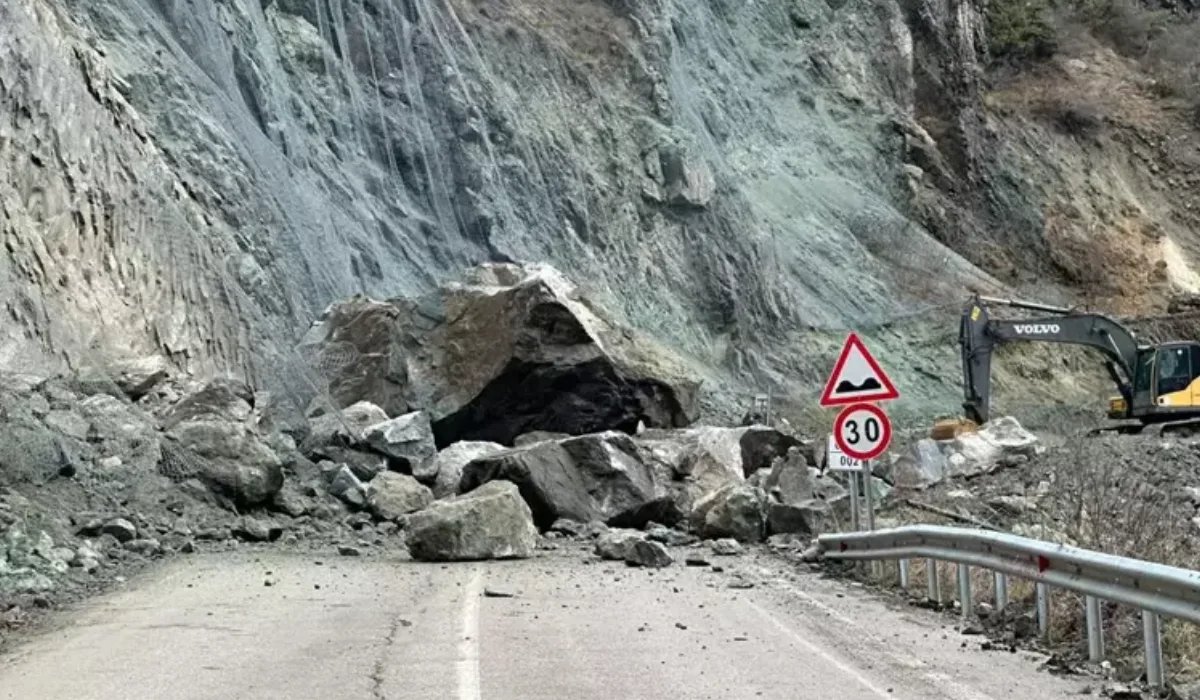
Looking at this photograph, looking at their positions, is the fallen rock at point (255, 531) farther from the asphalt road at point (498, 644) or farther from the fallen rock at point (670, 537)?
the fallen rock at point (670, 537)

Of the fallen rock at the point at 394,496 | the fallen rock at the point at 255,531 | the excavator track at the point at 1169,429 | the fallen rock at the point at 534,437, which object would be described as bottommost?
the fallen rock at the point at 255,531

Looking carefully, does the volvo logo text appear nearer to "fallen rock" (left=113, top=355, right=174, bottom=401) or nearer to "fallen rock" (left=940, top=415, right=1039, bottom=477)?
"fallen rock" (left=940, top=415, right=1039, bottom=477)

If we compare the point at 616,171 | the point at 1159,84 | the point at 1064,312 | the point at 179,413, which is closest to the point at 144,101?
the point at 179,413

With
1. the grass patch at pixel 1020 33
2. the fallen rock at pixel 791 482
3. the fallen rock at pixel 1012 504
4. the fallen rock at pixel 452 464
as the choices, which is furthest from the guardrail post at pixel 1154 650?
the grass patch at pixel 1020 33

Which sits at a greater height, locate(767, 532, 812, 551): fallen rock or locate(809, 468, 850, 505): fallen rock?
locate(809, 468, 850, 505): fallen rock

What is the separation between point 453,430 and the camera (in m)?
26.9

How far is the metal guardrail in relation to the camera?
291 inches

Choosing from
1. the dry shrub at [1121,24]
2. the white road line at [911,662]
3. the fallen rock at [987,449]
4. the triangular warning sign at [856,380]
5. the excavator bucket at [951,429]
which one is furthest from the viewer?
the dry shrub at [1121,24]

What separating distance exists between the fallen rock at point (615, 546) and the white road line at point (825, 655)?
421 cm

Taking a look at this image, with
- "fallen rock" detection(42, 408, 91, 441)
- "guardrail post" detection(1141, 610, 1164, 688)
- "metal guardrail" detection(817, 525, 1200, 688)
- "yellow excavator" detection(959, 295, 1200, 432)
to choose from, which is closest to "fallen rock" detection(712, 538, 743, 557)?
"metal guardrail" detection(817, 525, 1200, 688)

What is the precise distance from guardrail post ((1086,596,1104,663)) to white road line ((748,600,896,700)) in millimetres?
1481

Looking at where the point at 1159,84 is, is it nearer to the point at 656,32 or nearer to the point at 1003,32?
the point at 1003,32

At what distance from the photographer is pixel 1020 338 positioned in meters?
30.0

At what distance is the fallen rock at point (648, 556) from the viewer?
1563cm
